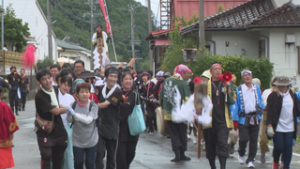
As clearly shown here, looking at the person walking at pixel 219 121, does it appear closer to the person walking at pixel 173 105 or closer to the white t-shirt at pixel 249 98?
the white t-shirt at pixel 249 98

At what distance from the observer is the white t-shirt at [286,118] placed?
802 cm

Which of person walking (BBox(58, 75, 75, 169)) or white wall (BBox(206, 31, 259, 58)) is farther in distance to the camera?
white wall (BBox(206, 31, 259, 58))

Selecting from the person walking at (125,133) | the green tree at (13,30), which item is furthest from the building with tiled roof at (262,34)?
the green tree at (13,30)

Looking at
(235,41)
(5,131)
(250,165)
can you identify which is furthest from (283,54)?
(5,131)

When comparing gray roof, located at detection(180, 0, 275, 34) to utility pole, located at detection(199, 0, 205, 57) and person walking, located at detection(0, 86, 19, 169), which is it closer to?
utility pole, located at detection(199, 0, 205, 57)

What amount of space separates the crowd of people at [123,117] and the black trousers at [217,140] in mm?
17

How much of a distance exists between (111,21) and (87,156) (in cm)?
6563

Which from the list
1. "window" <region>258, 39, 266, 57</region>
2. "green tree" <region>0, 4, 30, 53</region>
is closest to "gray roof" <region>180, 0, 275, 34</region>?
"window" <region>258, 39, 266, 57</region>

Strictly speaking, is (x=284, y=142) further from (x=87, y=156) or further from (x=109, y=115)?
(x=87, y=156)

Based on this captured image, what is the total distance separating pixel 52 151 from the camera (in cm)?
648

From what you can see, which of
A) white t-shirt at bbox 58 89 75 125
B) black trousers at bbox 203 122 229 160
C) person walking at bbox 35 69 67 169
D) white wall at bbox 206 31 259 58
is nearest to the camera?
person walking at bbox 35 69 67 169

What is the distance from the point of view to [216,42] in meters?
23.2

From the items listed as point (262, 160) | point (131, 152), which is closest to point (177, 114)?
point (131, 152)

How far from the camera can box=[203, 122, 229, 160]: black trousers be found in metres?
7.91
